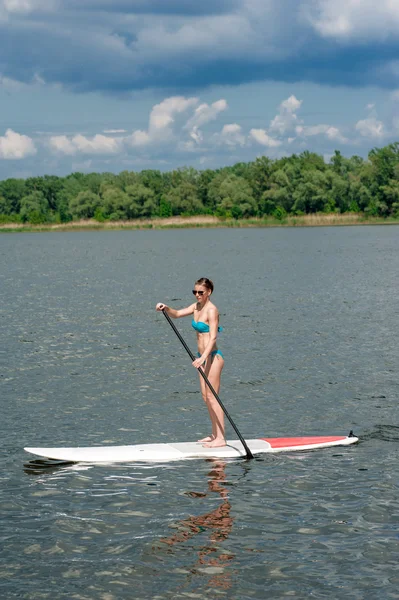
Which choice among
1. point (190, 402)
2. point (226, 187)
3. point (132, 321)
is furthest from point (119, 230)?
point (190, 402)

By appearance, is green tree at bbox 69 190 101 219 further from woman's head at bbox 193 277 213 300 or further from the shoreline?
woman's head at bbox 193 277 213 300

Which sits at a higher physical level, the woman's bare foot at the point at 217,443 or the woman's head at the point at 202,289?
the woman's head at the point at 202,289

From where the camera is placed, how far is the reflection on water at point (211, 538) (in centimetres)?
866

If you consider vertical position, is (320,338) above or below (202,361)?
below

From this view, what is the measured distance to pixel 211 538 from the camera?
9625 mm

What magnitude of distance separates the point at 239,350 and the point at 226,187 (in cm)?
14100

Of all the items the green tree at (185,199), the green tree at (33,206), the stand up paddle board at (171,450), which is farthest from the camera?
the green tree at (33,206)

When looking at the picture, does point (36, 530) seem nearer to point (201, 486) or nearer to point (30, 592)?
point (30, 592)

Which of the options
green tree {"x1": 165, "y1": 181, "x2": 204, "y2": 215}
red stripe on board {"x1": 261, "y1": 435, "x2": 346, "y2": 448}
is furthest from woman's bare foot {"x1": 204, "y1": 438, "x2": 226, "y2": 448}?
green tree {"x1": 165, "y1": 181, "x2": 204, "y2": 215}

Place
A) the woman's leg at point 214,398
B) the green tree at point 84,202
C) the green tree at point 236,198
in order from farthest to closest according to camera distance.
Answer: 1. the green tree at point 84,202
2. the green tree at point 236,198
3. the woman's leg at point 214,398

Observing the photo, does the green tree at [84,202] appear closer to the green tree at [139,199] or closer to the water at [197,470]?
the green tree at [139,199]

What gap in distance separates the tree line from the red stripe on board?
127 meters

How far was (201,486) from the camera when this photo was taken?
11.5 metres

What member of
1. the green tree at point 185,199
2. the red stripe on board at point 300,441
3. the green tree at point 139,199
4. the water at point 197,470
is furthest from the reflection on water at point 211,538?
the green tree at point 185,199
